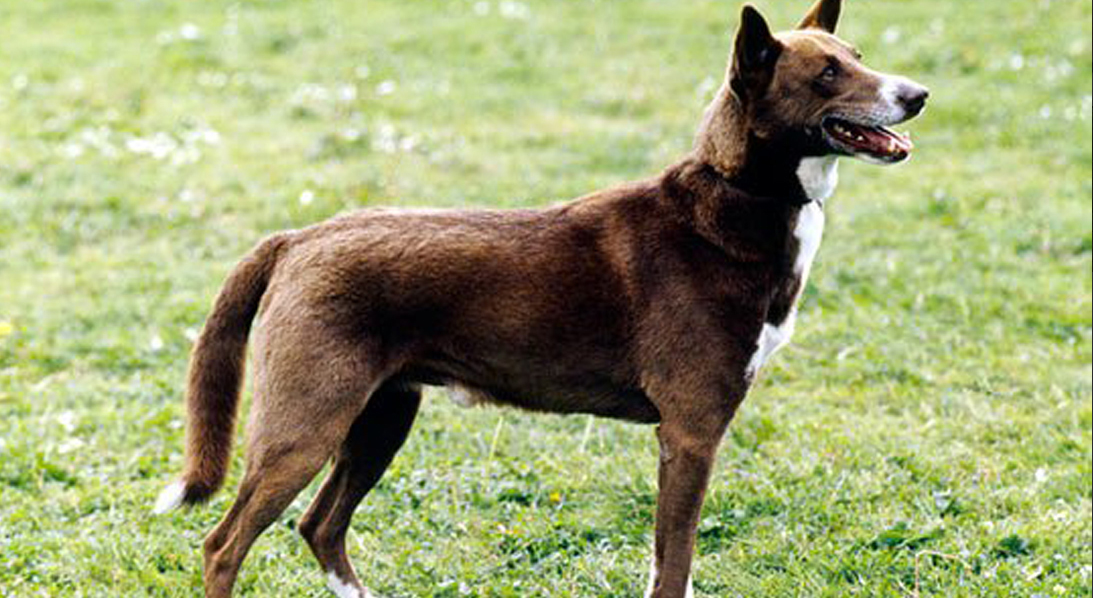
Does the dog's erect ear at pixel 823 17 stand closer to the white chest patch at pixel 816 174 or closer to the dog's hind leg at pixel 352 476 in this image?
the white chest patch at pixel 816 174

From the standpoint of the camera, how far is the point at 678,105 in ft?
38.4

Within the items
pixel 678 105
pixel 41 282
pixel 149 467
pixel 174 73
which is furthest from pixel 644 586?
pixel 174 73

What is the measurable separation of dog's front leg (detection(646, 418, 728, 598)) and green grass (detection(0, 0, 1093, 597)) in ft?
1.78

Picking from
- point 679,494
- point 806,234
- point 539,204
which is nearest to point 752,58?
point 806,234

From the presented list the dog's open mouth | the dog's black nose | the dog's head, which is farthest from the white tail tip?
the dog's black nose

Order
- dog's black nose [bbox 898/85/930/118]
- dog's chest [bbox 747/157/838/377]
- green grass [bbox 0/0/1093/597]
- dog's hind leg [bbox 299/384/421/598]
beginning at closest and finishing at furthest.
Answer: dog's black nose [bbox 898/85/930/118] → dog's chest [bbox 747/157/838/377] → dog's hind leg [bbox 299/384/421/598] → green grass [bbox 0/0/1093/597]

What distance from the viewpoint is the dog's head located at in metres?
4.25

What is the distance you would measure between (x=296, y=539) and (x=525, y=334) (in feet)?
5.00

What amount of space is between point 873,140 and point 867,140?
17 mm

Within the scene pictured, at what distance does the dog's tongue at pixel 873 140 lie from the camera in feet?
14.0

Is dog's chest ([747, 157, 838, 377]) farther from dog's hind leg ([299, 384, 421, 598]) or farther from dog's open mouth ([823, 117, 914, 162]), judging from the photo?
dog's hind leg ([299, 384, 421, 598])

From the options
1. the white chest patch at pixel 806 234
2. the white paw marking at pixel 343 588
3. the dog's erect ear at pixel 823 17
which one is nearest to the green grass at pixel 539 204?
the white paw marking at pixel 343 588

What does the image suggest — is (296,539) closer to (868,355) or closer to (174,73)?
(868,355)

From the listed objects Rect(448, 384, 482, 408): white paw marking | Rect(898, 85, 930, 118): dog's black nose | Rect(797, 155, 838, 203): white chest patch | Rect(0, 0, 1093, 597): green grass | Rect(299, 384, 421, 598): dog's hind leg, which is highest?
Rect(898, 85, 930, 118): dog's black nose
